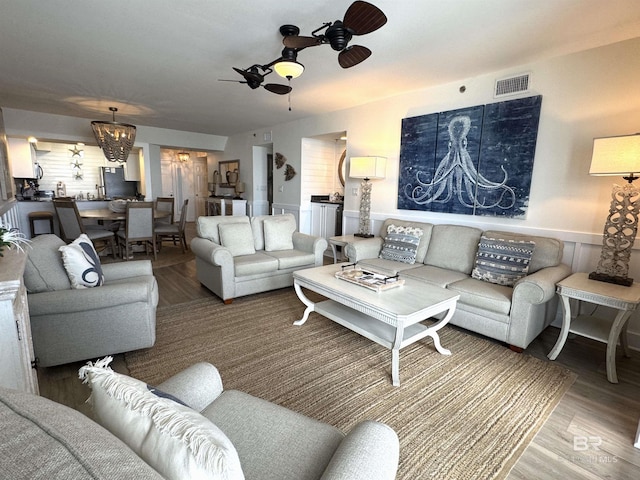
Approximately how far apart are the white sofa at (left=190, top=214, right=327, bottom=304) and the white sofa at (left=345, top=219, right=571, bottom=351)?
737 millimetres

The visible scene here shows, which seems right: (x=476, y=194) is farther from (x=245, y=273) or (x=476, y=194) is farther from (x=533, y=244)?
→ (x=245, y=273)

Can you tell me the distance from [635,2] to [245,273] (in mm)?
3721

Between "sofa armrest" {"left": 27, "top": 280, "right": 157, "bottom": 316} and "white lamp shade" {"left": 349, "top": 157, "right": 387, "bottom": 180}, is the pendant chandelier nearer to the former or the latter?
"white lamp shade" {"left": 349, "top": 157, "right": 387, "bottom": 180}

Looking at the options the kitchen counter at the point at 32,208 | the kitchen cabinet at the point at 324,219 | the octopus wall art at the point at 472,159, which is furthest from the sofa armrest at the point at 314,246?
the kitchen counter at the point at 32,208

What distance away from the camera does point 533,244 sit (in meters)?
2.82

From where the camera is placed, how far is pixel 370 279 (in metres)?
2.62

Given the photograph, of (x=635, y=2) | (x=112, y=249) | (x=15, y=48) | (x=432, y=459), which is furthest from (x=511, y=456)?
(x=112, y=249)

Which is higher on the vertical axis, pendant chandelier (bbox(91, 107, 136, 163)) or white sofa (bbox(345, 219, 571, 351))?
pendant chandelier (bbox(91, 107, 136, 163))

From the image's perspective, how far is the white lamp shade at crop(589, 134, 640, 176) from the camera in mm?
2191

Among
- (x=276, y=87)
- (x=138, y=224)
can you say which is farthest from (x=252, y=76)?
(x=138, y=224)

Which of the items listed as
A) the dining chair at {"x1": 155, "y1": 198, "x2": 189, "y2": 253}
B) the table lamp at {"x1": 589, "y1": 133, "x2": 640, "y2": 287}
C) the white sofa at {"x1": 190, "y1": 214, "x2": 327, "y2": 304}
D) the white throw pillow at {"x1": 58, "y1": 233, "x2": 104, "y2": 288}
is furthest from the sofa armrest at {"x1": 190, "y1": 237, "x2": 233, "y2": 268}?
the table lamp at {"x1": 589, "y1": 133, "x2": 640, "y2": 287}

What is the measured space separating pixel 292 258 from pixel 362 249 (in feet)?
2.75

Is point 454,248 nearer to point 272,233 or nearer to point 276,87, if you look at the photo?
point 272,233

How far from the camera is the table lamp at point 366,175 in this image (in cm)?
411
